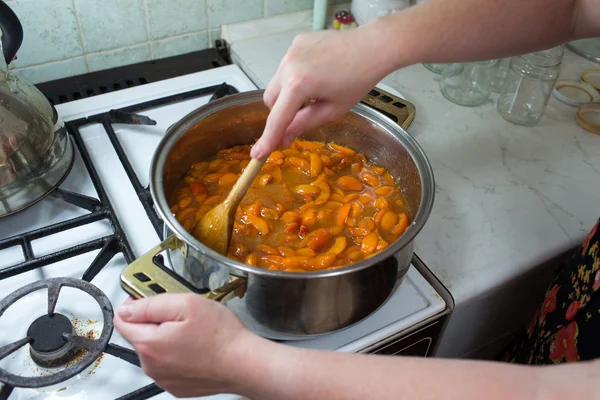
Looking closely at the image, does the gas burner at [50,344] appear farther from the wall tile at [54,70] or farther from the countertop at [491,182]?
the wall tile at [54,70]

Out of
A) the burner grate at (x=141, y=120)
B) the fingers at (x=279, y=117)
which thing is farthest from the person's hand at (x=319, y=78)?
the burner grate at (x=141, y=120)

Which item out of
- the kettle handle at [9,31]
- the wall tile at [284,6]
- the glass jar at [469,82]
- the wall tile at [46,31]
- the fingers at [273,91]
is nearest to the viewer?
the fingers at [273,91]

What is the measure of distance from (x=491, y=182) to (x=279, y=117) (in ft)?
1.68

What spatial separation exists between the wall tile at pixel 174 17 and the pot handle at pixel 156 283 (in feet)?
2.48

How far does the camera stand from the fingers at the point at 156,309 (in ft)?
1.74

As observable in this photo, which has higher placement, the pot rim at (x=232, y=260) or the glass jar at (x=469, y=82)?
the pot rim at (x=232, y=260)

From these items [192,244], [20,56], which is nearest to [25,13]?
[20,56]

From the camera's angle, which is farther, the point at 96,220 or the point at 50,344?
the point at 96,220

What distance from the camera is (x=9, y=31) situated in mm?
839

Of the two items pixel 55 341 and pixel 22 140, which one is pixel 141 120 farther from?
pixel 55 341

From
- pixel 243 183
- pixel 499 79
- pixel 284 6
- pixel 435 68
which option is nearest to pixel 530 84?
pixel 499 79

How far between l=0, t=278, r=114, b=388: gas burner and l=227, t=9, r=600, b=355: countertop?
19.7 inches

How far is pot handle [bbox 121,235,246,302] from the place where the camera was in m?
0.60

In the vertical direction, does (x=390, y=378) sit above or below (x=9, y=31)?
below
